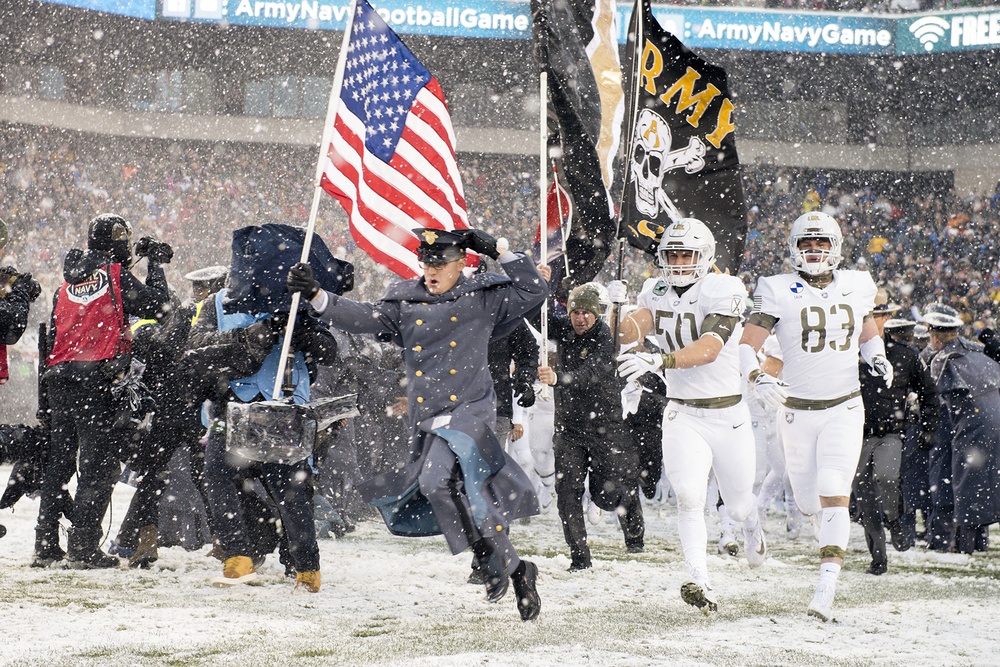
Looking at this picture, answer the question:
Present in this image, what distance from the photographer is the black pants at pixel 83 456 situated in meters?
6.52

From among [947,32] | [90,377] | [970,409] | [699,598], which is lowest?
[699,598]

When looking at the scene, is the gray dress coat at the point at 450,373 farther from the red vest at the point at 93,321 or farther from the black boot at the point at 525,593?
the red vest at the point at 93,321

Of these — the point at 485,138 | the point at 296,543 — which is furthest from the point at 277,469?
the point at 485,138

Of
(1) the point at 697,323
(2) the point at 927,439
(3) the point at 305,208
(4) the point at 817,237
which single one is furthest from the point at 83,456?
(3) the point at 305,208

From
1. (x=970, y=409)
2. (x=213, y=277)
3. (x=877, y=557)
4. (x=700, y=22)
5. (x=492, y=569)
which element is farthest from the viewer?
(x=700, y=22)

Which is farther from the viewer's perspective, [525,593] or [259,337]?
[259,337]

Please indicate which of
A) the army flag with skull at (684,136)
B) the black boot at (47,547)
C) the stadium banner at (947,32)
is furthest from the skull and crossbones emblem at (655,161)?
the stadium banner at (947,32)

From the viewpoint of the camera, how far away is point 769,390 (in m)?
5.82

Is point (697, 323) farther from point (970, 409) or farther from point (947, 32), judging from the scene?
point (947, 32)

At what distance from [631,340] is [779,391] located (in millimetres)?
749

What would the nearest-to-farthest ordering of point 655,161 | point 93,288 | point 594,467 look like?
point 93,288, point 594,467, point 655,161

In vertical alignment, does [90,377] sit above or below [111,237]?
below

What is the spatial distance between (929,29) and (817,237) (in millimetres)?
25014

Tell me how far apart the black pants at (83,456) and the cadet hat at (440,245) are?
89.6 inches
